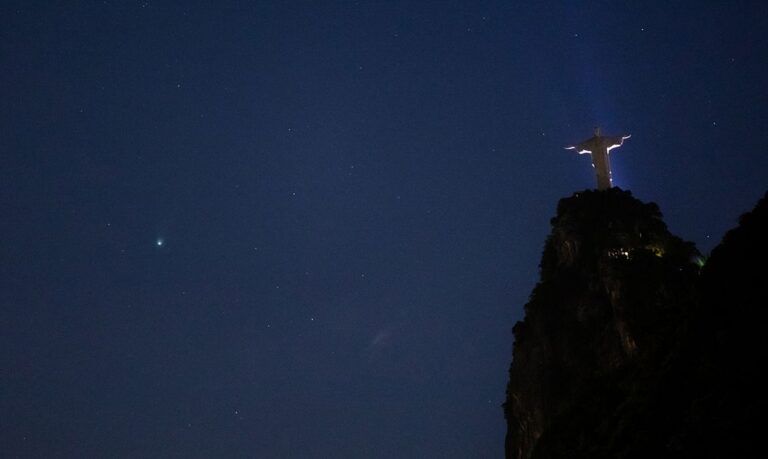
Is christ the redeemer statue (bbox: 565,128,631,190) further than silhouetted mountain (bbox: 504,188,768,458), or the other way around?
christ the redeemer statue (bbox: 565,128,631,190)

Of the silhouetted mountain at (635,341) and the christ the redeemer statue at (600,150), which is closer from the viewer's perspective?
the silhouetted mountain at (635,341)

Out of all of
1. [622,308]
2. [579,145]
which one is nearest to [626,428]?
[622,308]

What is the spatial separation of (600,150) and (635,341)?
25.8 metres

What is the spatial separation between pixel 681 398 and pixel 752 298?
13.5 ft

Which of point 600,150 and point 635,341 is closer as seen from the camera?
point 635,341

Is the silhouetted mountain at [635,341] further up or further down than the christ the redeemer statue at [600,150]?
further down

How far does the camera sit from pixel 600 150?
56875 millimetres

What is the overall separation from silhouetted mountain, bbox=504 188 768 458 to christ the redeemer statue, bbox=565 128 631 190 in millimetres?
10276

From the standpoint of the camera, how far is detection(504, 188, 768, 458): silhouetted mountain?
20906 mm

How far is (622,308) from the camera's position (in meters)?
36.8

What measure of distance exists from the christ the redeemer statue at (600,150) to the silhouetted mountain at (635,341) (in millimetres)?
10276

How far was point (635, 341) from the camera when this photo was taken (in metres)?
34.9

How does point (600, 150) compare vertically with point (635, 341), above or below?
above

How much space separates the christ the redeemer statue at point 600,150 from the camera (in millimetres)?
55056
